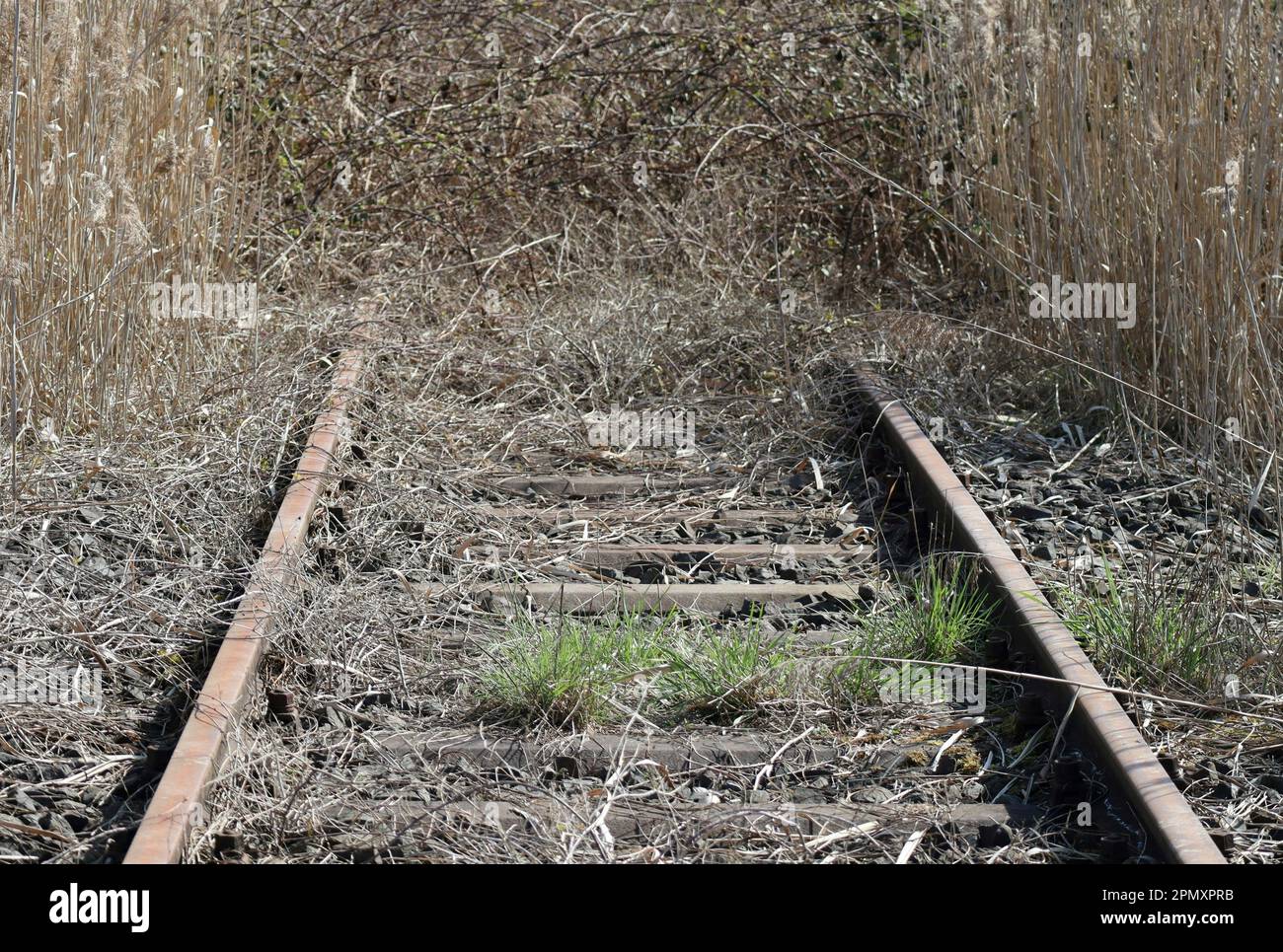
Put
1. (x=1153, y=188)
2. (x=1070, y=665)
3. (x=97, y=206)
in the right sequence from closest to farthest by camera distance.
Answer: (x=1070, y=665) < (x=97, y=206) < (x=1153, y=188)

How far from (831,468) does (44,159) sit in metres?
3.03

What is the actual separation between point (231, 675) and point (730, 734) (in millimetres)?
1162

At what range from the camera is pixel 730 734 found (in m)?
3.30

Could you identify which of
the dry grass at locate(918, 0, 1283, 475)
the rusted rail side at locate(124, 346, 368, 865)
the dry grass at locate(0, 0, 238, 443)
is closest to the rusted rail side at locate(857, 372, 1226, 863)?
the dry grass at locate(918, 0, 1283, 475)

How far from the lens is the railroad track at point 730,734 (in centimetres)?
280

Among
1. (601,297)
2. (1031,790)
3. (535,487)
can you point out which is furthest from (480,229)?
(1031,790)

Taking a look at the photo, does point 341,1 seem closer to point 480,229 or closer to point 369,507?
point 480,229

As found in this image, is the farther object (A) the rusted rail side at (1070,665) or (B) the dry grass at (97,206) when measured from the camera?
(B) the dry grass at (97,206)

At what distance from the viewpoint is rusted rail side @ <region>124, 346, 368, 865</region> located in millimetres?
2484

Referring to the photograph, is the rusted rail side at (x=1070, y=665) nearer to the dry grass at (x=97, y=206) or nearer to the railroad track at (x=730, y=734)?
the railroad track at (x=730, y=734)

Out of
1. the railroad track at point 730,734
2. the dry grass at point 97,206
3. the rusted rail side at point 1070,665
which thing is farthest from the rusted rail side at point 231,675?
the rusted rail side at point 1070,665

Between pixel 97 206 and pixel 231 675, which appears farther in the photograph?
pixel 97 206

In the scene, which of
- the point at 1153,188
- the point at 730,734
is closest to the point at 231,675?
the point at 730,734

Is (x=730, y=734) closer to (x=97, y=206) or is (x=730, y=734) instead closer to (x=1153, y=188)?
(x=97, y=206)
